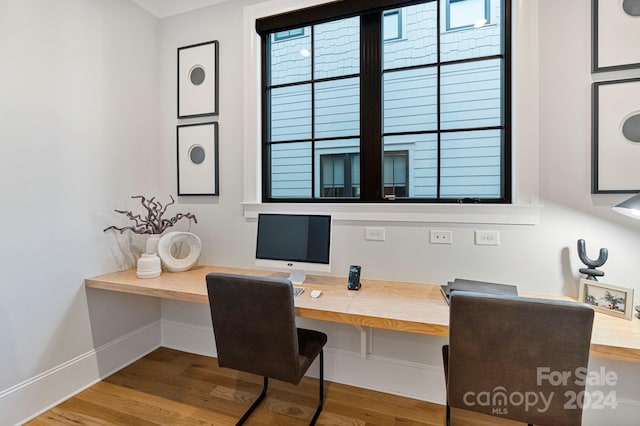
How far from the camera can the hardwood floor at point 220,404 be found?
1706 millimetres

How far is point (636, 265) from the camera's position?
5.16 ft

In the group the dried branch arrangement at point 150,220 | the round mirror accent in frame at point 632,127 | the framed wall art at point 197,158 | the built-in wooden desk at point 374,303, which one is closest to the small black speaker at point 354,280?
the built-in wooden desk at point 374,303

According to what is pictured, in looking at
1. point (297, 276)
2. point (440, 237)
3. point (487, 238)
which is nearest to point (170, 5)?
point (297, 276)

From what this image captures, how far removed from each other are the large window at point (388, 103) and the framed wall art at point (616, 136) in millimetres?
408

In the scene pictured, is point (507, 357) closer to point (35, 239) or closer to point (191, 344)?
point (191, 344)

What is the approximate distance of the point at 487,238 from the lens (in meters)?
1.80

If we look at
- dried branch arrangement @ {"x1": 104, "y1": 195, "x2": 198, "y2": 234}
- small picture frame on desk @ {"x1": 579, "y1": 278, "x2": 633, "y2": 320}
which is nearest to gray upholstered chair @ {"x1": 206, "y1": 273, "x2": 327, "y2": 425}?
dried branch arrangement @ {"x1": 104, "y1": 195, "x2": 198, "y2": 234}

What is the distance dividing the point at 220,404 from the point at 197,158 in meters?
1.78

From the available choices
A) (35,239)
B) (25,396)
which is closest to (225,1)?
(35,239)

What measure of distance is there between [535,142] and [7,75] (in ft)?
9.68

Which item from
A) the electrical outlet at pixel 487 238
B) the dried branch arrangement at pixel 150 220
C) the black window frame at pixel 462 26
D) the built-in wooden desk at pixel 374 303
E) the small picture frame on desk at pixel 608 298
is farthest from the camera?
the dried branch arrangement at pixel 150 220

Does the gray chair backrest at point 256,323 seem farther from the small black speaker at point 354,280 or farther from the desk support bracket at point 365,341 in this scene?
the desk support bracket at point 365,341

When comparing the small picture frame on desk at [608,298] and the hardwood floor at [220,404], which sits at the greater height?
the small picture frame on desk at [608,298]

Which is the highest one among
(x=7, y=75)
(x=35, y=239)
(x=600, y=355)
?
(x=7, y=75)
